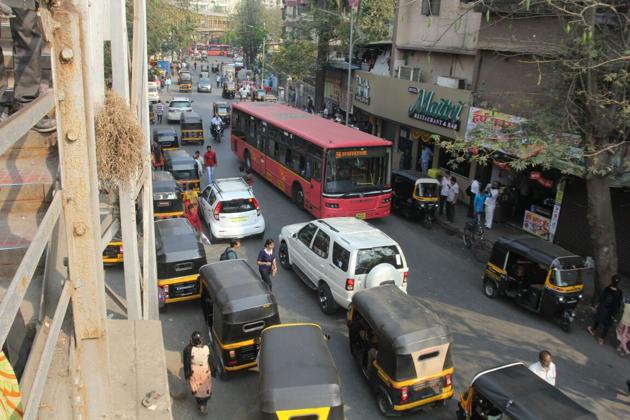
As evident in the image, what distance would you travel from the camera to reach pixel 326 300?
37.7 feet

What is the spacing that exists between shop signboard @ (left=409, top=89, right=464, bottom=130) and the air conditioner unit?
71 cm

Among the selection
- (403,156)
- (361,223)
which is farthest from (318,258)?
(403,156)

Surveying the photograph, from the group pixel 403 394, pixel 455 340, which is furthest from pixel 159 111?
pixel 403 394

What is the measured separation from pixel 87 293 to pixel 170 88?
63539mm

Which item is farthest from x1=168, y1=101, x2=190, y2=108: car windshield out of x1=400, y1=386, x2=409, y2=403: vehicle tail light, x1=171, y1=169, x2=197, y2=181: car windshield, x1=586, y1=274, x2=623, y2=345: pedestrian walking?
x1=400, y1=386, x2=409, y2=403: vehicle tail light

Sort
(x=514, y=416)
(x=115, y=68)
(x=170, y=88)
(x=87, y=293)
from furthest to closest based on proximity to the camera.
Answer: (x=170, y=88) < (x=514, y=416) < (x=115, y=68) < (x=87, y=293)

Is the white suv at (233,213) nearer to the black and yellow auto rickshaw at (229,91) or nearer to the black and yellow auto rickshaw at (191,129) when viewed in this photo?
the black and yellow auto rickshaw at (191,129)

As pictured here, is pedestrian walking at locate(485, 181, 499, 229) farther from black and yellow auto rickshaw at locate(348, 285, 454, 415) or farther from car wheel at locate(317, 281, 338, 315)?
black and yellow auto rickshaw at locate(348, 285, 454, 415)

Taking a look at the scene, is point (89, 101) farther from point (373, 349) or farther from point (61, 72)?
point (373, 349)

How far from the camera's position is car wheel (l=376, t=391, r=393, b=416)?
8167 millimetres

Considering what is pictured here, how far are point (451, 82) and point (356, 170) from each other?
6603 millimetres

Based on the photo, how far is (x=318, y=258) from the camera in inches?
468

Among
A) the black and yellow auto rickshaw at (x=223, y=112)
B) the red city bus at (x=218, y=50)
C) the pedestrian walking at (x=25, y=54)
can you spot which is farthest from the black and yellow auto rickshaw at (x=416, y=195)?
the red city bus at (x=218, y=50)

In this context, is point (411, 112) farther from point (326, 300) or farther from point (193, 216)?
point (326, 300)
